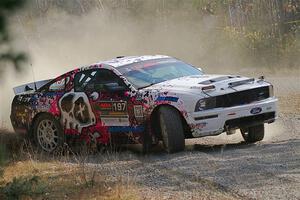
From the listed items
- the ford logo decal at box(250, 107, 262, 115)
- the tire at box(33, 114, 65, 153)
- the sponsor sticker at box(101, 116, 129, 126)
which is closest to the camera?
the ford logo decal at box(250, 107, 262, 115)

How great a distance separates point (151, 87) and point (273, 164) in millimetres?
2523

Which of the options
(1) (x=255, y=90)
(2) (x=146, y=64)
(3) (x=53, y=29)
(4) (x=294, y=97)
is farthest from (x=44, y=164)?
(3) (x=53, y=29)

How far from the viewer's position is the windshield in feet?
30.6

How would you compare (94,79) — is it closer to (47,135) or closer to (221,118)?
(47,135)

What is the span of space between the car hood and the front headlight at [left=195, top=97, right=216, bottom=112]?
0.10 meters

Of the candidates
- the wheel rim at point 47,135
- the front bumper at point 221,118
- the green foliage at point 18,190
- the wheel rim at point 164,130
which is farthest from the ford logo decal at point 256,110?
the green foliage at point 18,190

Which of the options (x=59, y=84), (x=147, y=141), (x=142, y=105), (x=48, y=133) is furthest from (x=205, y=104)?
(x=48, y=133)

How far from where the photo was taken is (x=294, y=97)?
1612 cm

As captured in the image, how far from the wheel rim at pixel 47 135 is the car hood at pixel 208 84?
2043 millimetres

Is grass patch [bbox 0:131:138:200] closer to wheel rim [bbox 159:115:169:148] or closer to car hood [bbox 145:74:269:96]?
wheel rim [bbox 159:115:169:148]

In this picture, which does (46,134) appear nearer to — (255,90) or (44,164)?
(44,164)

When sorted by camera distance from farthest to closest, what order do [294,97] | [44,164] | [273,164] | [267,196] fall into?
[294,97] < [44,164] < [273,164] < [267,196]

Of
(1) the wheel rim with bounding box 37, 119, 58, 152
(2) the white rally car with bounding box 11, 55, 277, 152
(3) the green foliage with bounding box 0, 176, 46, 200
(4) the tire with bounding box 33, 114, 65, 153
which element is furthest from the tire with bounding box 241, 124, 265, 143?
(3) the green foliage with bounding box 0, 176, 46, 200

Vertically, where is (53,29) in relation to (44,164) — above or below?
above
